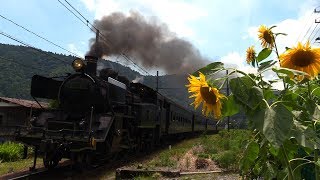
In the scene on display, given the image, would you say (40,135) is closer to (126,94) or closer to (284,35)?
(126,94)

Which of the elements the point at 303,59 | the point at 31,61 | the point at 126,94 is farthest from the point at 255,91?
the point at 31,61

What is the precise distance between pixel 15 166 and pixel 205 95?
11838mm

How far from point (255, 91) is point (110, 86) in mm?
10644

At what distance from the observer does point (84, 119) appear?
429 inches

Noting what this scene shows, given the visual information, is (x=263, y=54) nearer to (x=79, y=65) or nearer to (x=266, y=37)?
(x=266, y=37)

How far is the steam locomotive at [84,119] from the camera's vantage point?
33.3ft

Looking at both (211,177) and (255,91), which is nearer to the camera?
(255,91)

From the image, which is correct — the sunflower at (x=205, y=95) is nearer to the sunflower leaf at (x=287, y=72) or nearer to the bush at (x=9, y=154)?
the sunflower leaf at (x=287, y=72)

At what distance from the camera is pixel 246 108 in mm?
1439

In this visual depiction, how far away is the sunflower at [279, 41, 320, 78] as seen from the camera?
158cm

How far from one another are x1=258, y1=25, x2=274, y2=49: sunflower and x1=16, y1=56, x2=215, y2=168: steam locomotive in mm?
8179

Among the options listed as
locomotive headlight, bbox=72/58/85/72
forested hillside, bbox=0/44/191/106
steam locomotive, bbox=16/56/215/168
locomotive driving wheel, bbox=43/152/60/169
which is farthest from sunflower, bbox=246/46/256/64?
forested hillside, bbox=0/44/191/106

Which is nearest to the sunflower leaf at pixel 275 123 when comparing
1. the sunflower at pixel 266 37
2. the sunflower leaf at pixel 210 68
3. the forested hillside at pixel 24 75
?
the sunflower leaf at pixel 210 68

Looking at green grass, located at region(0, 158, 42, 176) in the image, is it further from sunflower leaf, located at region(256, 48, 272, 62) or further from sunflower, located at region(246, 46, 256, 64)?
sunflower leaf, located at region(256, 48, 272, 62)
